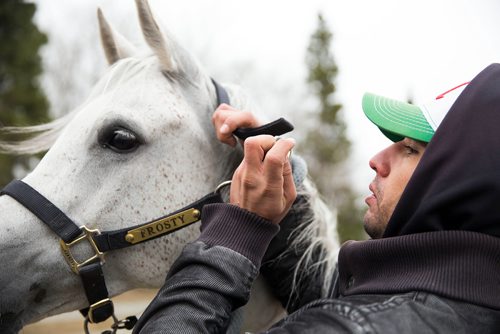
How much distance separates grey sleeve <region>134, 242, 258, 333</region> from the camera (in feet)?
4.02

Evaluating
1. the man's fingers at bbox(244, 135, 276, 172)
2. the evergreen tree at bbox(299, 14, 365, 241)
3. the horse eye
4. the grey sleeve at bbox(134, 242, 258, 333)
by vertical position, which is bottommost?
the evergreen tree at bbox(299, 14, 365, 241)

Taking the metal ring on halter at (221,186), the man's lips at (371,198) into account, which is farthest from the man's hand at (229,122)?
the man's lips at (371,198)

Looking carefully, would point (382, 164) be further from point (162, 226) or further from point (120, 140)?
point (120, 140)

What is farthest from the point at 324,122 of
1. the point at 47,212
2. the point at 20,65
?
the point at 47,212

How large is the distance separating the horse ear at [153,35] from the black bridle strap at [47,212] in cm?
65

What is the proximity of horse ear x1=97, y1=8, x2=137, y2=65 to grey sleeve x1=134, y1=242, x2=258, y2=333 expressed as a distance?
3.76ft

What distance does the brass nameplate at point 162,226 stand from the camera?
5.54ft

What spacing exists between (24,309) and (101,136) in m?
0.62

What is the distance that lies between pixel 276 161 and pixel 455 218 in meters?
0.48

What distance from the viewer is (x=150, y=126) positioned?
173 cm

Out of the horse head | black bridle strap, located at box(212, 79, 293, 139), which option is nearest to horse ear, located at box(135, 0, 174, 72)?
the horse head

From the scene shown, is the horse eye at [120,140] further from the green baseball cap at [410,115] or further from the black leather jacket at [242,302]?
the green baseball cap at [410,115]

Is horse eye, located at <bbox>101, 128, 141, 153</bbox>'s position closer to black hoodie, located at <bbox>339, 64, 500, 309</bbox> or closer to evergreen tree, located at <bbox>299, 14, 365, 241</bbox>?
black hoodie, located at <bbox>339, 64, 500, 309</bbox>

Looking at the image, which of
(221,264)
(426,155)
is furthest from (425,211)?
(221,264)
